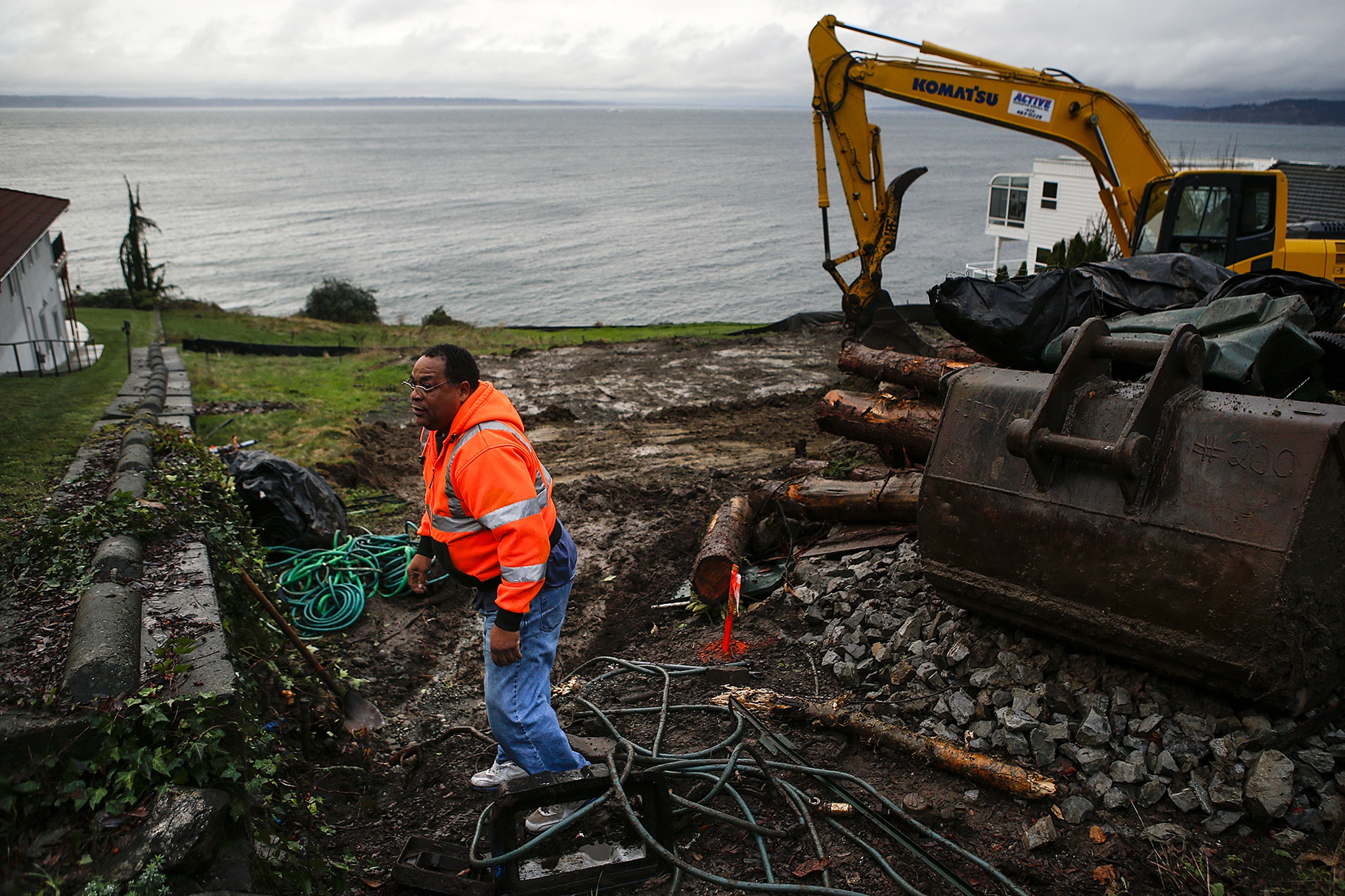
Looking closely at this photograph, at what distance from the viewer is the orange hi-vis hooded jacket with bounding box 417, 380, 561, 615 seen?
3420mm

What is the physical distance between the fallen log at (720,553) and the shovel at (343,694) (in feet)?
7.94

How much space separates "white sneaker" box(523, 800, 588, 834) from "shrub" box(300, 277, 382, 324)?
1199 inches

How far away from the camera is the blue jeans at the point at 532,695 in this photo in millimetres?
3693

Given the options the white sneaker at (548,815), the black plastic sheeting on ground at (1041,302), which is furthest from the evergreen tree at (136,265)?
the white sneaker at (548,815)

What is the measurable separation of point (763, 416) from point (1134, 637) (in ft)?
31.6

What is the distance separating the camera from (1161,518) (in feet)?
11.5

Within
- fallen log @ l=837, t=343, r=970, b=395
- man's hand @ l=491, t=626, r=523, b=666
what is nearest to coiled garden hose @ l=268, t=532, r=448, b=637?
man's hand @ l=491, t=626, r=523, b=666

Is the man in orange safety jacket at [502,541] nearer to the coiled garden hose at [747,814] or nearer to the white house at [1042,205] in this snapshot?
the coiled garden hose at [747,814]

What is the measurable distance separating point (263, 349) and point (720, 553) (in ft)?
57.3

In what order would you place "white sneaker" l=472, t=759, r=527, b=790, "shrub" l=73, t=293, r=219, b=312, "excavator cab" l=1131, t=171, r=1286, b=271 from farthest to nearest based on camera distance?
"shrub" l=73, t=293, r=219, b=312, "excavator cab" l=1131, t=171, r=1286, b=271, "white sneaker" l=472, t=759, r=527, b=790

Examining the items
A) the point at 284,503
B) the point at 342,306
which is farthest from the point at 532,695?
the point at 342,306

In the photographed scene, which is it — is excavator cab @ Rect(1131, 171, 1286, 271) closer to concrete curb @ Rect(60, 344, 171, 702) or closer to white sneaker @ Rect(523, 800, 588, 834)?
white sneaker @ Rect(523, 800, 588, 834)

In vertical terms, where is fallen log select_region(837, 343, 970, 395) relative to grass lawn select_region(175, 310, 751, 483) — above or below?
above

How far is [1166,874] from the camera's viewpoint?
10.5 ft
